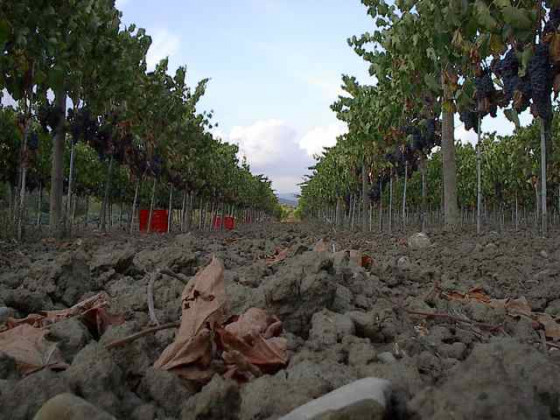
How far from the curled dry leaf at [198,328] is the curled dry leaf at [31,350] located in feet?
1.08

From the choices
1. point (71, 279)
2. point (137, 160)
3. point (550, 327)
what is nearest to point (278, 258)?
point (71, 279)

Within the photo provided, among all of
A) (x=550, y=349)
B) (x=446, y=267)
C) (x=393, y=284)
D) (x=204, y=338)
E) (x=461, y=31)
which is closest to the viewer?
(x=204, y=338)

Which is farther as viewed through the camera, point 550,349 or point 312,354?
point 550,349

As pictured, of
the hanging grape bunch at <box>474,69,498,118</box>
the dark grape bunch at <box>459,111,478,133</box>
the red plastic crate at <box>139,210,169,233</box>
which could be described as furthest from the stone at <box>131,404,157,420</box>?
the red plastic crate at <box>139,210,169,233</box>

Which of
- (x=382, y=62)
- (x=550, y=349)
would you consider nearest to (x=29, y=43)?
(x=550, y=349)

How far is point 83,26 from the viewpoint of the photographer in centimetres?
749

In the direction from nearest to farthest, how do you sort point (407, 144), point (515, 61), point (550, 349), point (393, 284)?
point (550, 349), point (393, 284), point (515, 61), point (407, 144)

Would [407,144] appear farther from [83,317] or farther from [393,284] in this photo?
[83,317]

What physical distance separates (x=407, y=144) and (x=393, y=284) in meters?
12.0

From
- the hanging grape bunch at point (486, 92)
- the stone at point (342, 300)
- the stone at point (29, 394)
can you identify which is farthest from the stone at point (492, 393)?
the hanging grape bunch at point (486, 92)

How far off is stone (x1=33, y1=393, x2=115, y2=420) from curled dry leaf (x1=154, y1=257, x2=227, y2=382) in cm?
41

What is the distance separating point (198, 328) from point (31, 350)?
53 centimetres

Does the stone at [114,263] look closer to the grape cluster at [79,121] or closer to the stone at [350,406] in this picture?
the stone at [350,406]

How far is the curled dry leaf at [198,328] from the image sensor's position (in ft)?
4.83
